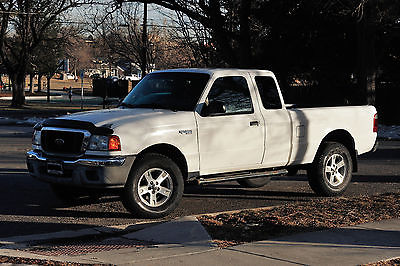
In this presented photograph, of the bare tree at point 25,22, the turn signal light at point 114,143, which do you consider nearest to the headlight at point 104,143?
the turn signal light at point 114,143

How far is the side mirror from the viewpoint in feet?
31.6

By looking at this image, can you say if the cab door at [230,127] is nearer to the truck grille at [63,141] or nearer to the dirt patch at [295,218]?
the dirt patch at [295,218]

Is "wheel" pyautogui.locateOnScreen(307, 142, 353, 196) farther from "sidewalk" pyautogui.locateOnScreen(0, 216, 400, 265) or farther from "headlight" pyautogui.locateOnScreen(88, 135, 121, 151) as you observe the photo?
"headlight" pyautogui.locateOnScreen(88, 135, 121, 151)

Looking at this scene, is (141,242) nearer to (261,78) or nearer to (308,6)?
(261,78)

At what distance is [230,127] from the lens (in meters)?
9.78

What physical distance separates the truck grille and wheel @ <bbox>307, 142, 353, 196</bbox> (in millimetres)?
3923

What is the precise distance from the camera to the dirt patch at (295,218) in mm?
7906

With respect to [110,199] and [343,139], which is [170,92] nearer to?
[110,199]

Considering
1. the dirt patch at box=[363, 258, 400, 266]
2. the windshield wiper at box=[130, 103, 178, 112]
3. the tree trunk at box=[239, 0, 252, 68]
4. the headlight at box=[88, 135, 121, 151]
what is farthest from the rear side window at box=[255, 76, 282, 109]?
the tree trunk at box=[239, 0, 252, 68]

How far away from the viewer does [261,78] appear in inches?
416

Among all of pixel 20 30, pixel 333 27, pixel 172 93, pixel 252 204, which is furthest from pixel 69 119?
pixel 20 30

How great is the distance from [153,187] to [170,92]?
162 cm

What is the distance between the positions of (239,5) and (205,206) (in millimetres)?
23183

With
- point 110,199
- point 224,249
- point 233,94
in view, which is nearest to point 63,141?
point 110,199
